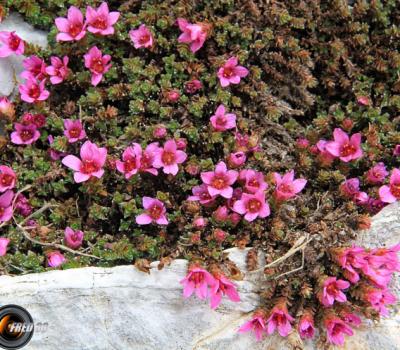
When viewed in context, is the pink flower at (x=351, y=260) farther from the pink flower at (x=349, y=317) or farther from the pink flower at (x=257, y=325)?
the pink flower at (x=257, y=325)

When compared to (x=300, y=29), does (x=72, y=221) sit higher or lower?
lower

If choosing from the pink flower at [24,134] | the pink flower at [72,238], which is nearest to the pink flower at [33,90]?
the pink flower at [24,134]

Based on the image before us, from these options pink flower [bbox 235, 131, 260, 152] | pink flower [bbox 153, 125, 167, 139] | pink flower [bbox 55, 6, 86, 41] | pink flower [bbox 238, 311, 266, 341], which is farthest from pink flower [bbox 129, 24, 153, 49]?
pink flower [bbox 238, 311, 266, 341]

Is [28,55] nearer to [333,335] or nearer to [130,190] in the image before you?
[130,190]

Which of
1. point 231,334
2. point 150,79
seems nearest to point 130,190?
point 150,79

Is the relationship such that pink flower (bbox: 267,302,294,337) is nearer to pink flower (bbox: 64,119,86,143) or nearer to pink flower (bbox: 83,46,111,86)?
pink flower (bbox: 64,119,86,143)

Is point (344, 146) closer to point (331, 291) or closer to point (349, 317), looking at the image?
point (331, 291)
